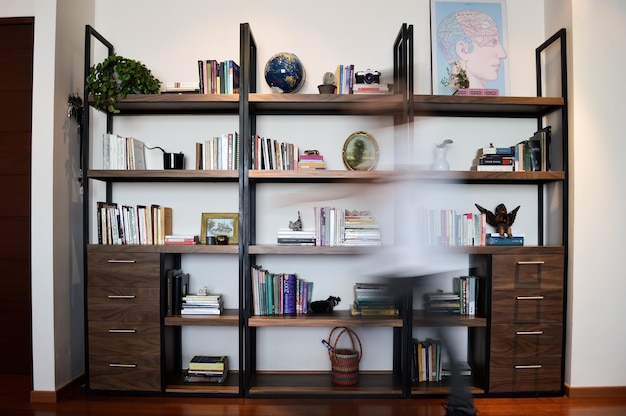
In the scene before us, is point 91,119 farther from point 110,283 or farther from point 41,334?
point 41,334

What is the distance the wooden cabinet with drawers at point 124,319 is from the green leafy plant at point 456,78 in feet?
7.06

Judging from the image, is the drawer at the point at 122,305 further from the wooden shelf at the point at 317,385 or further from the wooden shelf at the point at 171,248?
the wooden shelf at the point at 317,385

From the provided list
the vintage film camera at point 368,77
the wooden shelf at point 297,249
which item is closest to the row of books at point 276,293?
the wooden shelf at point 297,249

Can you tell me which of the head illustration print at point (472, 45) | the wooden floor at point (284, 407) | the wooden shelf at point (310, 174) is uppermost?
the head illustration print at point (472, 45)

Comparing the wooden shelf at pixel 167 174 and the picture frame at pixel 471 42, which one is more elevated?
the picture frame at pixel 471 42

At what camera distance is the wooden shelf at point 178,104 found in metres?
2.99

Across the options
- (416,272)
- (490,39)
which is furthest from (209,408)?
(490,39)

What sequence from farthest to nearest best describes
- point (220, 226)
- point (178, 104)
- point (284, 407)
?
point (220, 226) < point (178, 104) < point (284, 407)

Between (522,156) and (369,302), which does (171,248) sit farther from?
(522,156)

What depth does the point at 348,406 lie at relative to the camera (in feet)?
9.44

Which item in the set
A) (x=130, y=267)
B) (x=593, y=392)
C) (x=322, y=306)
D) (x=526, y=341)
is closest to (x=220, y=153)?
(x=130, y=267)

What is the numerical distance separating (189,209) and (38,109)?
1.07m

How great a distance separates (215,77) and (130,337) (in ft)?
5.49

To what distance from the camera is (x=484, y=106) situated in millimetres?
3154
